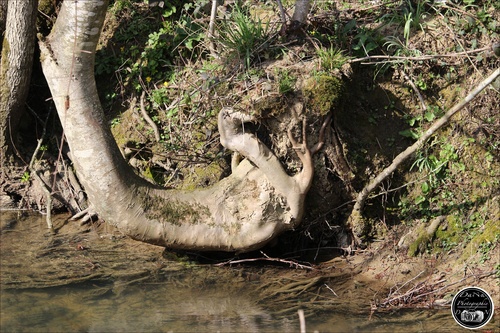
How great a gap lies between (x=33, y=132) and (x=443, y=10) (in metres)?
4.46

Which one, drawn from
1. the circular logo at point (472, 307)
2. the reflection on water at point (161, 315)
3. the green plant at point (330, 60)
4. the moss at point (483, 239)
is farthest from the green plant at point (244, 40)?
the circular logo at point (472, 307)

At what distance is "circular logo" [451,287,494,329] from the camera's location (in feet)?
16.1

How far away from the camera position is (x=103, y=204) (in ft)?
17.9

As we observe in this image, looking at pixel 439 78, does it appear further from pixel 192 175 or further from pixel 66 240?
pixel 66 240

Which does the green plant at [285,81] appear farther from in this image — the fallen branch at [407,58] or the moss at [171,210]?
the moss at [171,210]

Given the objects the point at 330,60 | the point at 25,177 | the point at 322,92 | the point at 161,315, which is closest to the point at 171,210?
the point at 161,315

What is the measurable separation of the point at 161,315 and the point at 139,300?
34 centimetres

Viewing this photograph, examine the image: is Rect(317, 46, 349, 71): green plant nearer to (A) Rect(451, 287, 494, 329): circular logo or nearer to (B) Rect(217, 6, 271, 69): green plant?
(B) Rect(217, 6, 271, 69): green plant

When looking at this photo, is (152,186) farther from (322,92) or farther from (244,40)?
(322,92)

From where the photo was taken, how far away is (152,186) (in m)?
5.75

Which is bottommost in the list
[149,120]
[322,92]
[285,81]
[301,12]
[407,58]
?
[149,120]

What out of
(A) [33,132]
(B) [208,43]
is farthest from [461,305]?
(A) [33,132]

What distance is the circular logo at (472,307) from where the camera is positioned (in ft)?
16.1

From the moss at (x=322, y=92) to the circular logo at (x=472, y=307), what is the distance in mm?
1885
